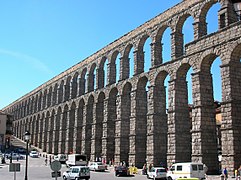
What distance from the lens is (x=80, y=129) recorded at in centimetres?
5950

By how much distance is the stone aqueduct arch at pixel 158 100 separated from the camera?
96.5 feet

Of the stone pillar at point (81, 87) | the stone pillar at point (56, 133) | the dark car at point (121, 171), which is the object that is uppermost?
the stone pillar at point (81, 87)

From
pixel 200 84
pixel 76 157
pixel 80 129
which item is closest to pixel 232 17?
pixel 200 84

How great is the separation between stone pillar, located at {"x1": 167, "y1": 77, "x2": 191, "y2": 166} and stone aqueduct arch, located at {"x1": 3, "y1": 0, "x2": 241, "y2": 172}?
104 mm

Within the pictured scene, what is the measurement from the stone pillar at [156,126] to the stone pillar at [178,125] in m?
Result: 3.23

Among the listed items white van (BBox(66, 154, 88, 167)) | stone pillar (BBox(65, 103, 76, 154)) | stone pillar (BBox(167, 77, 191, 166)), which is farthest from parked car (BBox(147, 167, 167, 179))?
stone pillar (BBox(65, 103, 76, 154))

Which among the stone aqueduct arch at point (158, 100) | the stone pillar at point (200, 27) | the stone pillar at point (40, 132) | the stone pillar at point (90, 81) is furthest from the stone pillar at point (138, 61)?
the stone pillar at point (40, 132)

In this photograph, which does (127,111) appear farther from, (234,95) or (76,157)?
(234,95)

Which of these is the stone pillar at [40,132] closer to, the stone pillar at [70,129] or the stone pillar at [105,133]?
the stone pillar at [70,129]

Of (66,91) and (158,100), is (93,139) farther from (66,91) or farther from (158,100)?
(66,91)

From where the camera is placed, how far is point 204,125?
3123 cm

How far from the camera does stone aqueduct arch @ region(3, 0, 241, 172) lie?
2942 cm

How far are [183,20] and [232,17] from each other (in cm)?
714

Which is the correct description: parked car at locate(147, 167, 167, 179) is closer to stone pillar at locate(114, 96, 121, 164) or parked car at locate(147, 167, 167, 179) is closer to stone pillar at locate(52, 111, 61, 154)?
stone pillar at locate(114, 96, 121, 164)
